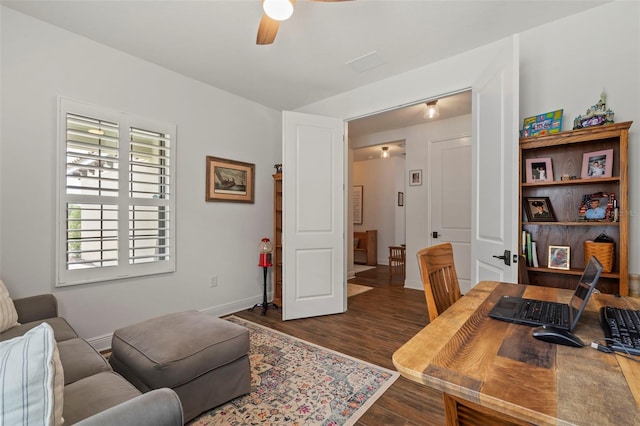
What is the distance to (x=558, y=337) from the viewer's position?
820 millimetres

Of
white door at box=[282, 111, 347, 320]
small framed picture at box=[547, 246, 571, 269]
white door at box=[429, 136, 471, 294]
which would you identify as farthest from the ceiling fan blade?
white door at box=[429, 136, 471, 294]

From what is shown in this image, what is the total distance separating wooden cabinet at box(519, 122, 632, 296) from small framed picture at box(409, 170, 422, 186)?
98.5 inches

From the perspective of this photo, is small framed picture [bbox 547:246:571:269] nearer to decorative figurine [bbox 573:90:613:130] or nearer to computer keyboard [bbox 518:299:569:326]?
decorative figurine [bbox 573:90:613:130]

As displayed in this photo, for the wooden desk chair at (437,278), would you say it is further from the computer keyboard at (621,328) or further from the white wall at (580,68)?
the white wall at (580,68)

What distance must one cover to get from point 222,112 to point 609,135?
355 cm

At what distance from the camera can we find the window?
2371mm

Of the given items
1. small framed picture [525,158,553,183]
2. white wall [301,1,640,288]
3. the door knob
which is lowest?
the door knob

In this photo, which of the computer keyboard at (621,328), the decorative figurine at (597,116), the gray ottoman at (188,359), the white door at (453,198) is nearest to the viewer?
the computer keyboard at (621,328)

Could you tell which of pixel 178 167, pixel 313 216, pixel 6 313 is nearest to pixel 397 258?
pixel 313 216

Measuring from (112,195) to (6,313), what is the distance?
1.18 m

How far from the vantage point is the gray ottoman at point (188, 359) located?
1.57 metres

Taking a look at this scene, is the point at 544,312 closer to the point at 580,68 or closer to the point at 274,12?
the point at 274,12

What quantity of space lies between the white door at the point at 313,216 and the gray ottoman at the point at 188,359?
1452 millimetres

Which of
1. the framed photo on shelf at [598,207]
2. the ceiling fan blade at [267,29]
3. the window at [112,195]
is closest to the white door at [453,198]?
the framed photo on shelf at [598,207]
